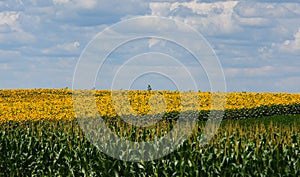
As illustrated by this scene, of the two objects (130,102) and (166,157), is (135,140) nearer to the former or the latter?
(166,157)

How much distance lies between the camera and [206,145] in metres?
13.8

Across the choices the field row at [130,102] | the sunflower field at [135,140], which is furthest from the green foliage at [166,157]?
the field row at [130,102]

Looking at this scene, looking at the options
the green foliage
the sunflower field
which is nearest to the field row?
the sunflower field

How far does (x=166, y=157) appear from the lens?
13773 mm

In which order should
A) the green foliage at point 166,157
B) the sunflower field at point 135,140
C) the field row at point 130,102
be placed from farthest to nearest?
the field row at point 130,102, the sunflower field at point 135,140, the green foliage at point 166,157

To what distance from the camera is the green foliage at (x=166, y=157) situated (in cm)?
1242

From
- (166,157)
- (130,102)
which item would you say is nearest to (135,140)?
(166,157)

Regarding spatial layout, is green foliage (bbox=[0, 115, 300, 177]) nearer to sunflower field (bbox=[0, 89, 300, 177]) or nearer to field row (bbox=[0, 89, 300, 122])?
sunflower field (bbox=[0, 89, 300, 177])

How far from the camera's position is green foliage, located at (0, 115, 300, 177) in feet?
40.8

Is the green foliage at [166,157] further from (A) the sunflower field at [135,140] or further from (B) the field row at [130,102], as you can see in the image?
(B) the field row at [130,102]

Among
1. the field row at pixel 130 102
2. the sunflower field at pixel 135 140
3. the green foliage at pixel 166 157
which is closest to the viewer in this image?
the green foliage at pixel 166 157

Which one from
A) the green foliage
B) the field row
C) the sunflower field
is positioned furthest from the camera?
the field row

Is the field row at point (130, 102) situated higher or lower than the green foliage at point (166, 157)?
higher

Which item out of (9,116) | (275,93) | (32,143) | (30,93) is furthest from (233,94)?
(32,143)
